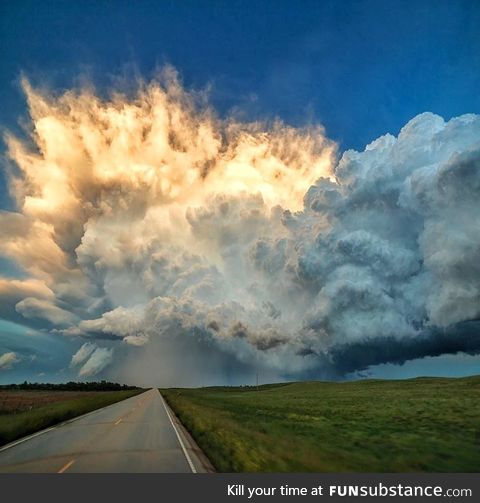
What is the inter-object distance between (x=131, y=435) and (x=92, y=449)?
15.5 ft

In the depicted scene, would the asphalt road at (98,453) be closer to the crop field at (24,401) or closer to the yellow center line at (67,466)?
the yellow center line at (67,466)

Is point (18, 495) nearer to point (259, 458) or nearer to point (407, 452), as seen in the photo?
point (259, 458)

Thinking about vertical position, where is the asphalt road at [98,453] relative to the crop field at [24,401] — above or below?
below

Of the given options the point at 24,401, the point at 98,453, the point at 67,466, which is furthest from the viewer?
the point at 24,401

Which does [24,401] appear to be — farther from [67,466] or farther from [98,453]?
[67,466]

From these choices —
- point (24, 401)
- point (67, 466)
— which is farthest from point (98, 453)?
point (24, 401)

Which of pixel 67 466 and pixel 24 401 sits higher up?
pixel 24 401

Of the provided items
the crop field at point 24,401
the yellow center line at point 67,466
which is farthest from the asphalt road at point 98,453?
the crop field at point 24,401

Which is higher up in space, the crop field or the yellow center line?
the crop field

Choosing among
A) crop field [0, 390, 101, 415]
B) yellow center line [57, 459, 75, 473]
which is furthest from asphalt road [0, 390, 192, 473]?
crop field [0, 390, 101, 415]

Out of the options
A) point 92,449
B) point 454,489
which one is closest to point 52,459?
point 92,449

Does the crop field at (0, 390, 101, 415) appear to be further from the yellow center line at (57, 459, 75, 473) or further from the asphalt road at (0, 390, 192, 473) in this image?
the yellow center line at (57, 459, 75, 473)

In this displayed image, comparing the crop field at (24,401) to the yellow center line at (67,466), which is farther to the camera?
the crop field at (24,401)

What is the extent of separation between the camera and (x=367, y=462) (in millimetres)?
13953
